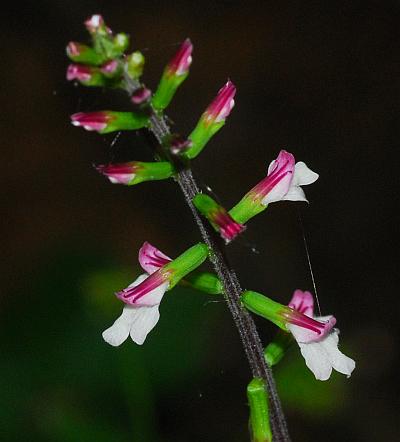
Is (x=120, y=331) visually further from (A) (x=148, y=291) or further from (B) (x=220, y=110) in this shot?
(B) (x=220, y=110)

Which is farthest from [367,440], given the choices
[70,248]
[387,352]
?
[70,248]

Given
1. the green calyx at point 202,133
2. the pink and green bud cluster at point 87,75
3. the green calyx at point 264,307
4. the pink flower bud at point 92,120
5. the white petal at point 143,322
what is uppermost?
the pink and green bud cluster at point 87,75

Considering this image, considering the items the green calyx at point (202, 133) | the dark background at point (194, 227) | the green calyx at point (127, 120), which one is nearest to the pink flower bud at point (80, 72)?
the green calyx at point (127, 120)

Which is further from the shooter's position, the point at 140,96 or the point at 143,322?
the point at 143,322

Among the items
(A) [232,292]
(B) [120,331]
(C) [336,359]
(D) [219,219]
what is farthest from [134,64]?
(C) [336,359]

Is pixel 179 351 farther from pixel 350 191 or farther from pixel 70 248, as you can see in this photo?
pixel 350 191

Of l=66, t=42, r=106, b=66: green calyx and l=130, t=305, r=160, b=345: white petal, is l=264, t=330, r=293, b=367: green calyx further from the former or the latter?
l=66, t=42, r=106, b=66: green calyx

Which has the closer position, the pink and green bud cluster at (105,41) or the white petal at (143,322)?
the pink and green bud cluster at (105,41)

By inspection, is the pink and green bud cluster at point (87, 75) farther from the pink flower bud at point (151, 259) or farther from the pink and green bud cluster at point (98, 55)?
the pink flower bud at point (151, 259)
